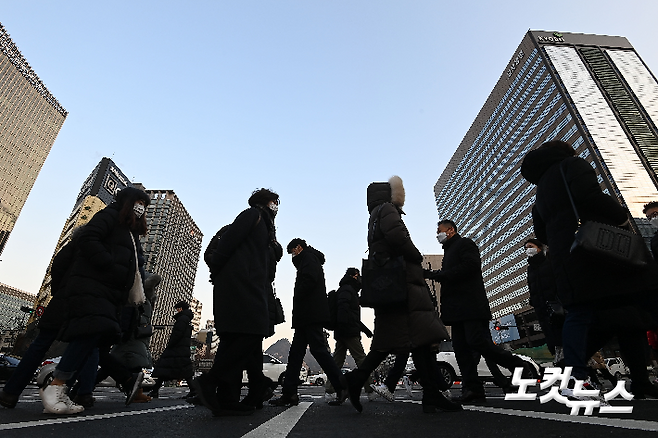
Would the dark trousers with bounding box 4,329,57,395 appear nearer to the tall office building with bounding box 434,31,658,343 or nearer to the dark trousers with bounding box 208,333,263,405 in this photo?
the dark trousers with bounding box 208,333,263,405

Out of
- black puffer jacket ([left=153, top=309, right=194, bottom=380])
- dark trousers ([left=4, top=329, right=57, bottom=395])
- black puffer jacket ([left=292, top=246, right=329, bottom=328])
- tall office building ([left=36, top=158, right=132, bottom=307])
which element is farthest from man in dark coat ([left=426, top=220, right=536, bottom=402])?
tall office building ([left=36, top=158, right=132, bottom=307])

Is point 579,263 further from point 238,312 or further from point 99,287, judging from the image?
point 99,287

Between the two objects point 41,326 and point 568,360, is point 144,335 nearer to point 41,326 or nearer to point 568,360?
point 41,326

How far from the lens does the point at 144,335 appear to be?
5.30 metres

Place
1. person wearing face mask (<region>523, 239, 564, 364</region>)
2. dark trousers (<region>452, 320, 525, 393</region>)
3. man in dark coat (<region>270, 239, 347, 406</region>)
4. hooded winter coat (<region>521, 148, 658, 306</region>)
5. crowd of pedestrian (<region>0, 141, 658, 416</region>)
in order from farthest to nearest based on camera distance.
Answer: person wearing face mask (<region>523, 239, 564, 364</region>) → man in dark coat (<region>270, 239, 347, 406</region>) → dark trousers (<region>452, 320, 525, 393</region>) → crowd of pedestrian (<region>0, 141, 658, 416</region>) → hooded winter coat (<region>521, 148, 658, 306</region>)

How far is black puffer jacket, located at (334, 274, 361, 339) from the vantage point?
611cm

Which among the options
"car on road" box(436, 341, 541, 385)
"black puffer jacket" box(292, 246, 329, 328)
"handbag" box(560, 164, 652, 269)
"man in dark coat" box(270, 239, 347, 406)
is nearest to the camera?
"handbag" box(560, 164, 652, 269)

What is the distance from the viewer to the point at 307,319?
15.1 ft

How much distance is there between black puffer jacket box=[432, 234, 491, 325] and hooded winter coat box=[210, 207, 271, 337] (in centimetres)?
203

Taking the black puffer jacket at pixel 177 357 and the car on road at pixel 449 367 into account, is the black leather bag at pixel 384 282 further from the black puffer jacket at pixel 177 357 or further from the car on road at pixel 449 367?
the car on road at pixel 449 367

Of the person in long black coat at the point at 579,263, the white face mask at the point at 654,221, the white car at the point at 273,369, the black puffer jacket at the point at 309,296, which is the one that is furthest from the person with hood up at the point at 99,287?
the white car at the point at 273,369

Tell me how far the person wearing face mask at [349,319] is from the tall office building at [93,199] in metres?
89.1

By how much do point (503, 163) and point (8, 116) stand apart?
11942 cm

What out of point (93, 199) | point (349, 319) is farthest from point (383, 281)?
point (93, 199)
